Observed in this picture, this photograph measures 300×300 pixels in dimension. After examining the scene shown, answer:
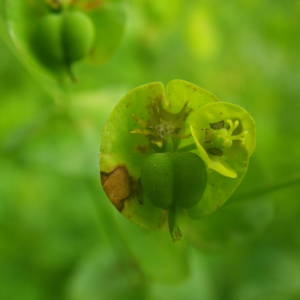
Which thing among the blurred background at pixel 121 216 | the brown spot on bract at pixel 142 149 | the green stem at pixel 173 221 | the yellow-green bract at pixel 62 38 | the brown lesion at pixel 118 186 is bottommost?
the blurred background at pixel 121 216

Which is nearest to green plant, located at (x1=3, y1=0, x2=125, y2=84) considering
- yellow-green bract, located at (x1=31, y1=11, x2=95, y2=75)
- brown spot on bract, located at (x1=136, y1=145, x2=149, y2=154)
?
yellow-green bract, located at (x1=31, y1=11, x2=95, y2=75)

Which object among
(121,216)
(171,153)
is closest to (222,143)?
(171,153)

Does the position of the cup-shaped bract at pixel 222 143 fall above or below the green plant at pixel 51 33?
below

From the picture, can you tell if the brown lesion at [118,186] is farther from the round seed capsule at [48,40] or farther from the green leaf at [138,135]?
the round seed capsule at [48,40]

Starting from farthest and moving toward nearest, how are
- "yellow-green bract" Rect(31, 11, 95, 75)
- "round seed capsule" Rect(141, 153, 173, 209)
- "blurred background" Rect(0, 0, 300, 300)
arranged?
"blurred background" Rect(0, 0, 300, 300), "yellow-green bract" Rect(31, 11, 95, 75), "round seed capsule" Rect(141, 153, 173, 209)

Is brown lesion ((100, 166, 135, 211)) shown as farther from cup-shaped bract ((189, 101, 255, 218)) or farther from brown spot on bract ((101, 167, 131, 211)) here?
cup-shaped bract ((189, 101, 255, 218))

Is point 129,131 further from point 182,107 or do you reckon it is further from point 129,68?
point 129,68

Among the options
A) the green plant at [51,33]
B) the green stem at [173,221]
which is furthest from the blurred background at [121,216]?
the green stem at [173,221]
